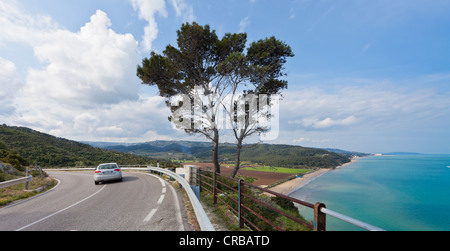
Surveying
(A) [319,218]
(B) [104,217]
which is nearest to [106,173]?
(B) [104,217]

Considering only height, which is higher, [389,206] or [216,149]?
[216,149]

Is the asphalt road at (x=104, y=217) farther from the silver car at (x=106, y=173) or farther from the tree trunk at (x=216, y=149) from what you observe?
the tree trunk at (x=216, y=149)

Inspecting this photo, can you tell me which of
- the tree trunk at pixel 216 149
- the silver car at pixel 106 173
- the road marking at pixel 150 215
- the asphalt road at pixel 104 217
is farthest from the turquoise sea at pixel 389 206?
the road marking at pixel 150 215

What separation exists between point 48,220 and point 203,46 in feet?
38.0

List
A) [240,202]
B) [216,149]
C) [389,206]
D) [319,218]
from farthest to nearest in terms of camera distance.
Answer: [389,206] → [216,149] → [240,202] → [319,218]

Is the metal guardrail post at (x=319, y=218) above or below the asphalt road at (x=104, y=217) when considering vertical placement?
above

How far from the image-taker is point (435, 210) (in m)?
55.4

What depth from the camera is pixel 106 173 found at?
1229 centimetres

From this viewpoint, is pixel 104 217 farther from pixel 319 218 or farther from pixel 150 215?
pixel 319 218

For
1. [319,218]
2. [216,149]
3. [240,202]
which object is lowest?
[240,202]

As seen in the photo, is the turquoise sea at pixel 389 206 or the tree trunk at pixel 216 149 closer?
the tree trunk at pixel 216 149

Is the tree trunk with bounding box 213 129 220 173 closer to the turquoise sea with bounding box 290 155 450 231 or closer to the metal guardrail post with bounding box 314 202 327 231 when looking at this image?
the metal guardrail post with bounding box 314 202 327 231

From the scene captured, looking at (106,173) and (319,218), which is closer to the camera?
(319,218)

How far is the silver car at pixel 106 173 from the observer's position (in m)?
12.1
